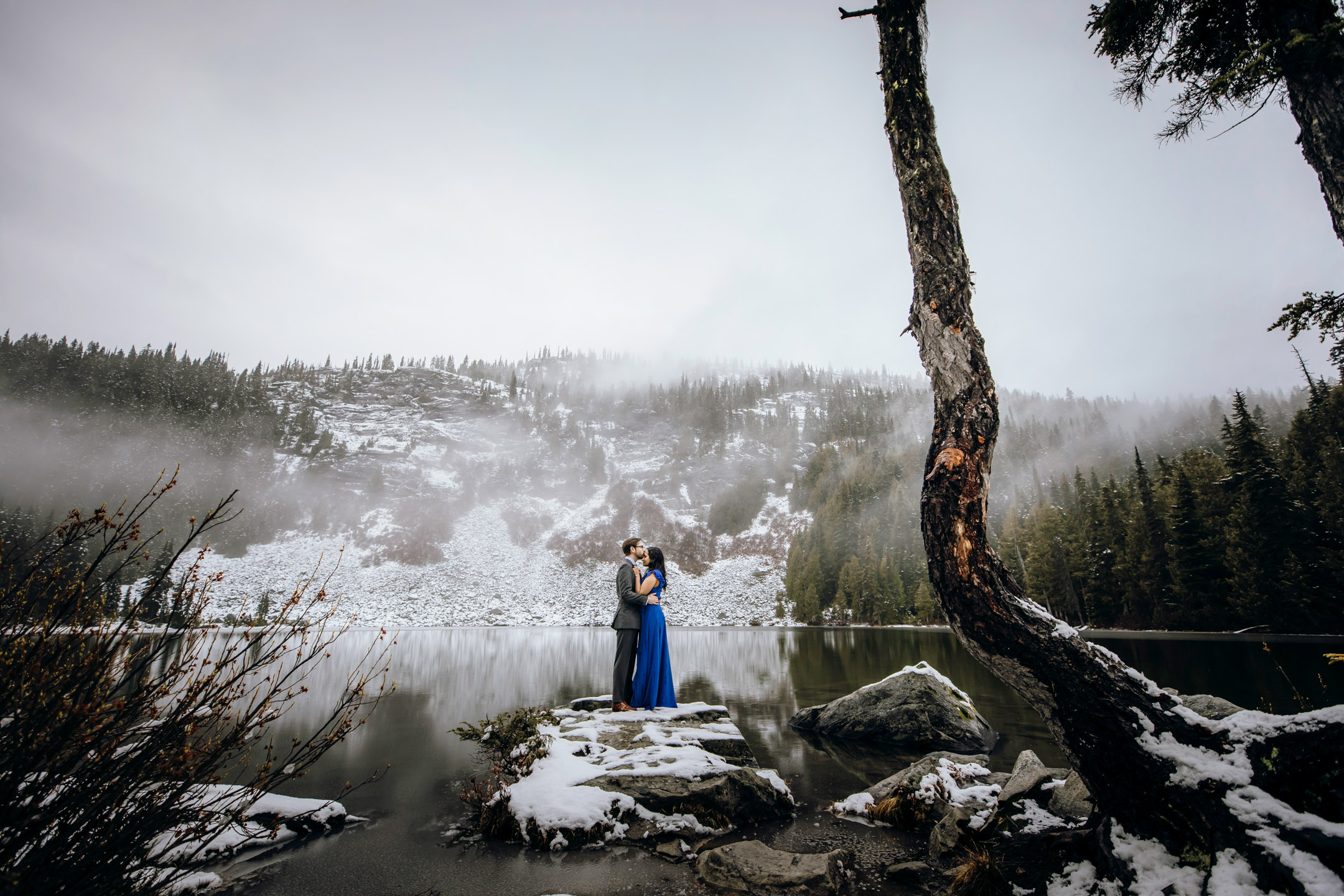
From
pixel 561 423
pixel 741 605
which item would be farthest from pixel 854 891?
pixel 561 423

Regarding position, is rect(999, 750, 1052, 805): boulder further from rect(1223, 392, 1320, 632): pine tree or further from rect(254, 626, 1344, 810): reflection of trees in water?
rect(1223, 392, 1320, 632): pine tree

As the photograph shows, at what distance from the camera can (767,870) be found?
412 centimetres

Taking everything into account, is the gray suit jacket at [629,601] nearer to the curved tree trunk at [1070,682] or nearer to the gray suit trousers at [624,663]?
the gray suit trousers at [624,663]

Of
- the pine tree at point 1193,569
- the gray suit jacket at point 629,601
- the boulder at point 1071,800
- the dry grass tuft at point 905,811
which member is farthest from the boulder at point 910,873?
the pine tree at point 1193,569

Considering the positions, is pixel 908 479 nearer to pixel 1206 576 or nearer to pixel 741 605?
pixel 741 605

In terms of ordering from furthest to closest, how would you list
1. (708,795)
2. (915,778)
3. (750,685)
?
(750,685)
(915,778)
(708,795)

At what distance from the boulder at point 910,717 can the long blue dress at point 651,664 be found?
3.67m

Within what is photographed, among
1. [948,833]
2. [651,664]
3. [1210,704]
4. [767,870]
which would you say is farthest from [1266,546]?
[767,870]

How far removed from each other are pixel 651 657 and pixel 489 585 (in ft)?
256

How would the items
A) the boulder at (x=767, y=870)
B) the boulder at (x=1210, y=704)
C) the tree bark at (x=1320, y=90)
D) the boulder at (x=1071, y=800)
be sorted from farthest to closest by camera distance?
the boulder at (x=1210, y=704) → the boulder at (x=1071, y=800) → the tree bark at (x=1320, y=90) → the boulder at (x=767, y=870)

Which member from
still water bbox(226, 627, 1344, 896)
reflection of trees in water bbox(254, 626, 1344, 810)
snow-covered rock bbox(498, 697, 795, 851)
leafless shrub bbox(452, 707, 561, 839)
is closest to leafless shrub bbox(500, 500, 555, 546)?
reflection of trees in water bbox(254, 626, 1344, 810)

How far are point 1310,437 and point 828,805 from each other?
53.1 meters

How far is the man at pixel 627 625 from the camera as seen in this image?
8.27 m

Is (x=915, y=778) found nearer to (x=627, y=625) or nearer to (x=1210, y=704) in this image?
(x=627, y=625)
